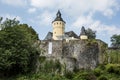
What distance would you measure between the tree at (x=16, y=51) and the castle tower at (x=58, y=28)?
17.0 metres

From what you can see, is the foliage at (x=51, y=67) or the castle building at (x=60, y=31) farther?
the castle building at (x=60, y=31)

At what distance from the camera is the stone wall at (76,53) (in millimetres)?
39562

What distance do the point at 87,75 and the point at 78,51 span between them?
5.65m

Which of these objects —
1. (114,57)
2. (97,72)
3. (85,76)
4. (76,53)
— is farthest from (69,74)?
(114,57)

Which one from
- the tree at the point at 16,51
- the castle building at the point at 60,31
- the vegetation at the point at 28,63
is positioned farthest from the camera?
the castle building at the point at 60,31

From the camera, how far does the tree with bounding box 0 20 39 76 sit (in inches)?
1452

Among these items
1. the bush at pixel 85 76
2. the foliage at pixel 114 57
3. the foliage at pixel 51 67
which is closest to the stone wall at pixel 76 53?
the foliage at pixel 51 67

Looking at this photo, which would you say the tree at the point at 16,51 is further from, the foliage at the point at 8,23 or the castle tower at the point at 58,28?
the castle tower at the point at 58,28

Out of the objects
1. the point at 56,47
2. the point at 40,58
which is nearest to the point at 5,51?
the point at 40,58

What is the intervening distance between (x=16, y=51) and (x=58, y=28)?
2136 cm

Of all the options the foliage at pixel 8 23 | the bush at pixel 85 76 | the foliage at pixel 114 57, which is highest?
the foliage at pixel 8 23

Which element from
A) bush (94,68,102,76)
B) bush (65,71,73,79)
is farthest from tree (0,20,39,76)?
bush (94,68,102,76)

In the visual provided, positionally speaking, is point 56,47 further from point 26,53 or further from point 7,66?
point 7,66

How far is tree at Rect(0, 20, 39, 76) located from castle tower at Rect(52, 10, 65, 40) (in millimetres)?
16975
